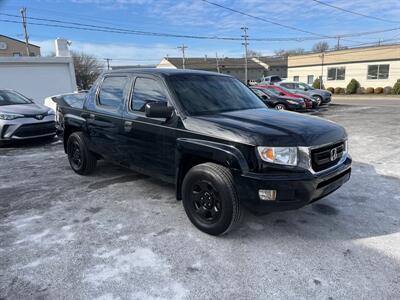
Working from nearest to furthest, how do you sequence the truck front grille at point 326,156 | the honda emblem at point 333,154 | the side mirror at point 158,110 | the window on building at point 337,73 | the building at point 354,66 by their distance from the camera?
the truck front grille at point 326,156
the honda emblem at point 333,154
the side mirror at point 158,110
the building at point 354,66
the window on building at point 337,73

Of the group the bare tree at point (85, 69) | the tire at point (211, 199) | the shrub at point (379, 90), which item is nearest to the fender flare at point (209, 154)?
the tire at point (211, 199)

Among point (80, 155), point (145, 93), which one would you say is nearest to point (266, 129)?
point (145, 93)

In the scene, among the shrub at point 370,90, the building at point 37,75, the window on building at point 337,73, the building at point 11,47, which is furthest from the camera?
the building at point 11,47

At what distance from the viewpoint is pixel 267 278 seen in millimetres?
2846

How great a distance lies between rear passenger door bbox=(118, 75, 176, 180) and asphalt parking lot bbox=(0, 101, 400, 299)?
60 cm

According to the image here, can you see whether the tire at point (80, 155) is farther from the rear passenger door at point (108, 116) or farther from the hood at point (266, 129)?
the hood at point (266, 129)

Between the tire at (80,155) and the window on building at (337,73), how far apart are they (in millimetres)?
37512

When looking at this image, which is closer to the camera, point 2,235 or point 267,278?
point 267,278

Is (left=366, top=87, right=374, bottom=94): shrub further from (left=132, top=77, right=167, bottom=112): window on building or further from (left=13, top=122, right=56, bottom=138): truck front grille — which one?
(left=132, top=77, right=167, bottom=112): window on building

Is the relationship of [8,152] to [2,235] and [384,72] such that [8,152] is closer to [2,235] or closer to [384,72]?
[2,235]

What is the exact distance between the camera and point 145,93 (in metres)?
4.31

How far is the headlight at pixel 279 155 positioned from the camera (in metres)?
3.10

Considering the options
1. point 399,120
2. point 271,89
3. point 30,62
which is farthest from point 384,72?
point 30,62

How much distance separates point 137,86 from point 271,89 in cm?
1400
